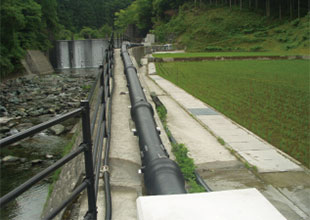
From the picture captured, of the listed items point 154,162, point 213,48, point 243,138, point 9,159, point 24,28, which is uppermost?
point 24,28

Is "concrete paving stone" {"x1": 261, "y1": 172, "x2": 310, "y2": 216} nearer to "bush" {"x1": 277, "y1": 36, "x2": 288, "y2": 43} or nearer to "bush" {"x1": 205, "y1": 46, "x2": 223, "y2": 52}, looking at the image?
"bush" {"x1": 277, "y1": 36, "x2": 288, "y2": 43}

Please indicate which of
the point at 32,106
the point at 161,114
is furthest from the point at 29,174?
the point at 32,106

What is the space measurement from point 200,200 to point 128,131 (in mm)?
4099

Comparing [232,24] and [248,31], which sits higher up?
[232,24]

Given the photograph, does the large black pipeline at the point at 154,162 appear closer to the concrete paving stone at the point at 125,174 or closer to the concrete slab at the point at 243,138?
the concrete paving stone at the point at 125,174

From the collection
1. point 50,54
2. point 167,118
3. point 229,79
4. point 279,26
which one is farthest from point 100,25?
point 167,118

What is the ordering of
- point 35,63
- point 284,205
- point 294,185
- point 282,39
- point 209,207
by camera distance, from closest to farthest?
1. point 209,207
2. point 284,205
3. point 294,185
4. point 35,63
5. point 282,39

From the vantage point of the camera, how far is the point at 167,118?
8.37m

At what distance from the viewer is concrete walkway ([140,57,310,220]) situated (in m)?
4.28

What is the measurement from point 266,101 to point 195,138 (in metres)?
4.93

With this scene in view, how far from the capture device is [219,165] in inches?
208

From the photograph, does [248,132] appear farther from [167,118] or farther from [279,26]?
[279,26]

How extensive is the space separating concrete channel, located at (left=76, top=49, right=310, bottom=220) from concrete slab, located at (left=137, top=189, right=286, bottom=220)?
4.94ft

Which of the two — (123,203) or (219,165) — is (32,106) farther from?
(123,203)
